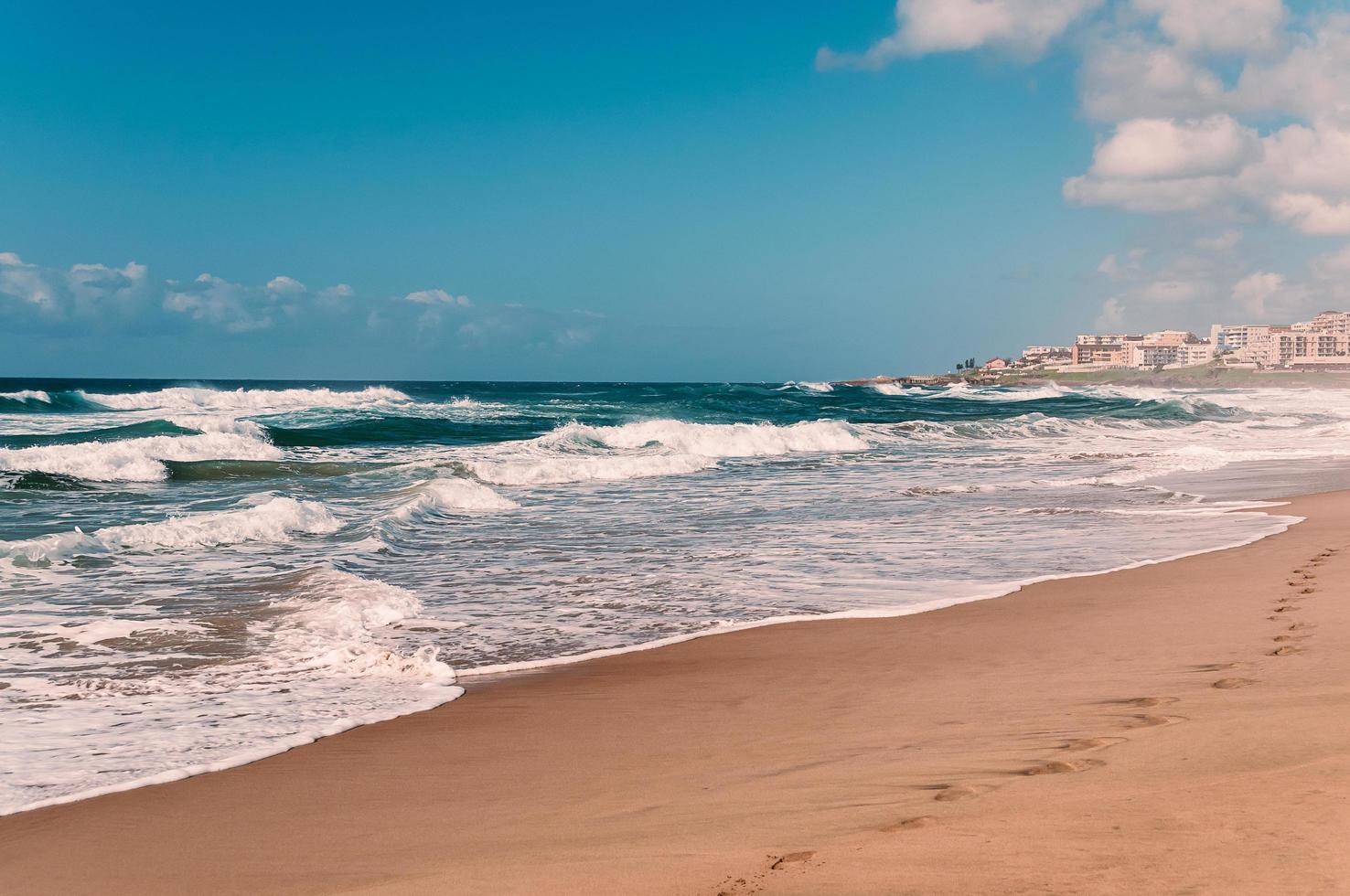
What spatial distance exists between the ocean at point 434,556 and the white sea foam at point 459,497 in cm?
5

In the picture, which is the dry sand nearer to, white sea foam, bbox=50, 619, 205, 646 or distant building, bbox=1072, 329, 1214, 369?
white sea foam, bbox=50, 619, 205, 646

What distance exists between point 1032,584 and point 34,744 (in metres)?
7.34

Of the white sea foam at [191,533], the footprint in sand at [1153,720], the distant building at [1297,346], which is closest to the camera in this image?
the footprint in sand at [1153,720]

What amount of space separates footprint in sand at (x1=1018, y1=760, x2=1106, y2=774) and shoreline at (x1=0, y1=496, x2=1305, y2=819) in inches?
124

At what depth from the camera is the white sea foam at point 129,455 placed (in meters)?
20.1

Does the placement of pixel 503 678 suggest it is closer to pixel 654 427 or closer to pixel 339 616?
pixel 339 616

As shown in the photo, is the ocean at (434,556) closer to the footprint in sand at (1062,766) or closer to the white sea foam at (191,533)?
the white sea foam at (191,533)

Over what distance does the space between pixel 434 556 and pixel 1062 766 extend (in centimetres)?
826

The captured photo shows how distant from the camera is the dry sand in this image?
9.18 ft

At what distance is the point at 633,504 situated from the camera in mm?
15719

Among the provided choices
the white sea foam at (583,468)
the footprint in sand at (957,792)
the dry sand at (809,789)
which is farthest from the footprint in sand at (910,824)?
the white sea foam at (583,468)

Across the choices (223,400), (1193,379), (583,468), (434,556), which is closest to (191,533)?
(434,556)

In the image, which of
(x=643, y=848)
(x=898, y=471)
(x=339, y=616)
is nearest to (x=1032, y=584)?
(x=339, y=616)

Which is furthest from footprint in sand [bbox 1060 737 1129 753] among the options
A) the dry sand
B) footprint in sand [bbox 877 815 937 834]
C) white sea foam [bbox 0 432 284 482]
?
white sea foam [bbox 0 432 284 482]
